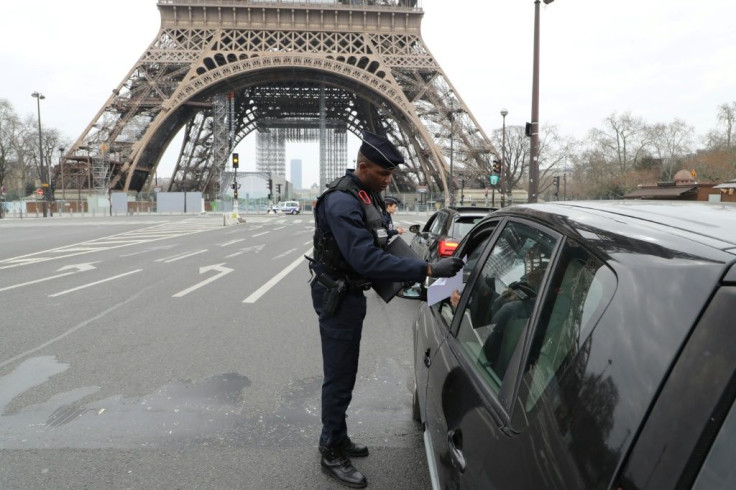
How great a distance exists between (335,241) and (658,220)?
168 cm

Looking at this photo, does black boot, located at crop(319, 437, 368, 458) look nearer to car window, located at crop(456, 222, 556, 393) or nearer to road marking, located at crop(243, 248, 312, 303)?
car window, located at crop(456, 222, 556, 393)

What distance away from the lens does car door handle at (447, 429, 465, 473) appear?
164 cm

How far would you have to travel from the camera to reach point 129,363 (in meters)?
4.70

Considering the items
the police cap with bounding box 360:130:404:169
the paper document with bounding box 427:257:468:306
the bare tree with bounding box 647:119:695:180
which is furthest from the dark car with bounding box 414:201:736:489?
the bare tree with bounding box 647:119:695:180

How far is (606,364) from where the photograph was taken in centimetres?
112

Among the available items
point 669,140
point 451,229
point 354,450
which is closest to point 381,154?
point 354,450

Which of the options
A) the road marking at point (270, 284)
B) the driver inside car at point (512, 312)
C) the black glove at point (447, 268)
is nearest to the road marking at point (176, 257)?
the road marking at point (270, 284)

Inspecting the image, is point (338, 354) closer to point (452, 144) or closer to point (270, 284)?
A: point (270, 284)

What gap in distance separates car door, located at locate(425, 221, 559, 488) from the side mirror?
0.47 metres

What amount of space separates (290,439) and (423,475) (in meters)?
0.93

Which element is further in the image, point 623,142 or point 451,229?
point 623,142

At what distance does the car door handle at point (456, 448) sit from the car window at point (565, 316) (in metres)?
0.37

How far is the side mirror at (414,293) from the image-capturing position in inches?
Answer: 114

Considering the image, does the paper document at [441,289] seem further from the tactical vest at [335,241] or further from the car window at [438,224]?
the car window at [438,224]
